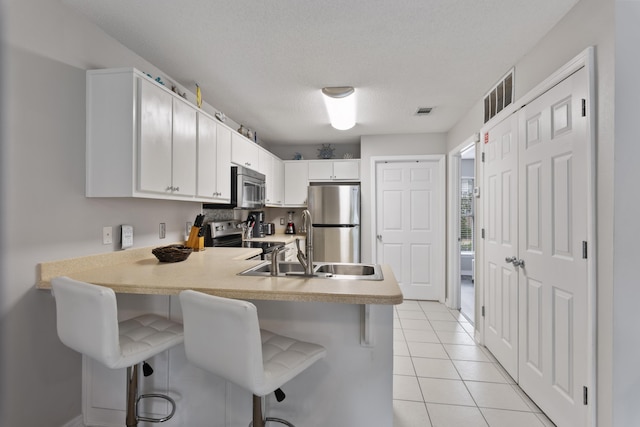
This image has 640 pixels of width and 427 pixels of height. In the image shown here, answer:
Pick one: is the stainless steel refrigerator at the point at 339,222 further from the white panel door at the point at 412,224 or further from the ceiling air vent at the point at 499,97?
the ceiling air vent at the point at 499,97

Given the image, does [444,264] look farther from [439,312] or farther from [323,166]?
[323,166]

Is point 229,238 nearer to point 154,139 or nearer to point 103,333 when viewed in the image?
point 154,139

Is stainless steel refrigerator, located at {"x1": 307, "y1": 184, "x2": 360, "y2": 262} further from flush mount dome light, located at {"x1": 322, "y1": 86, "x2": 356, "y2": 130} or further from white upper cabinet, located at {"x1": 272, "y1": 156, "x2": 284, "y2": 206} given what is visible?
flush mount dome light, located at {"x1": 322, "y1": 86, "x2": 356, "y2": 130}

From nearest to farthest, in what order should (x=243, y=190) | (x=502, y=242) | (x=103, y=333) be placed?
(x=103, y=333) → (x=502, y=242) → (x=243, y=190)

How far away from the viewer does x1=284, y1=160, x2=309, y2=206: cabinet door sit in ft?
15.3

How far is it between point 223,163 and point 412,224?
2.70 m

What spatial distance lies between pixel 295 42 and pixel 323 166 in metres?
2.61

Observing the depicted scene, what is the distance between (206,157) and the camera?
8.22 feet

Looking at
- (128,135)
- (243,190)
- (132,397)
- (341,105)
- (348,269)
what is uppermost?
(341,105)

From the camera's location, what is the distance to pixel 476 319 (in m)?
3.01

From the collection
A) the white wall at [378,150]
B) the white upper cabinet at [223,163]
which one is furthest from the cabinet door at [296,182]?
the white upper cabinet at [223,163]

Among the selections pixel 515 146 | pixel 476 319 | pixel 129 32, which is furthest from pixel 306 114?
pixel 476 319

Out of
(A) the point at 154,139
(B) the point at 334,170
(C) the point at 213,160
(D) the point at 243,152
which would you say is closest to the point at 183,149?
(A) the point at 154,139

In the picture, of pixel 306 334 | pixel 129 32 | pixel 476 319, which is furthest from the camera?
pixel 476 319
